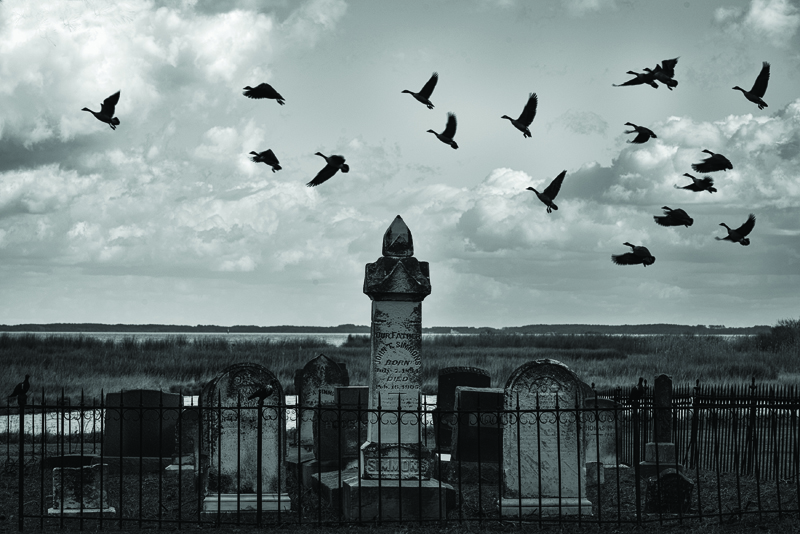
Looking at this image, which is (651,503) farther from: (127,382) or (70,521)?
(127,382)

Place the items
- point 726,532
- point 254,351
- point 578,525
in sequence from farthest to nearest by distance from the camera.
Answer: point 254,351 < point 578,525 < point 726,532

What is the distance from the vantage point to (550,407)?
923 cm

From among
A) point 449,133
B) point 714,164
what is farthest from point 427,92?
point 714,164

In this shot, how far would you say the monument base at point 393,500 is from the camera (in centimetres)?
875

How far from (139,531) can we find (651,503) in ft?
18.3

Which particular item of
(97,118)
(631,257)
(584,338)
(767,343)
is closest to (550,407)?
(631,257)

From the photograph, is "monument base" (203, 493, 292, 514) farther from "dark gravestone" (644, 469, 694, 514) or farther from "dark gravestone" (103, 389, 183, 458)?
"dark gravestone" (644, 469, 694, 514)

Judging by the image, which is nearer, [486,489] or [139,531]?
[139,531]

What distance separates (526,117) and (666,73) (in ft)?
5.68

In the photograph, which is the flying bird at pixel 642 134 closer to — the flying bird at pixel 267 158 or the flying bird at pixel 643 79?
the flying bird at pixel 643 79

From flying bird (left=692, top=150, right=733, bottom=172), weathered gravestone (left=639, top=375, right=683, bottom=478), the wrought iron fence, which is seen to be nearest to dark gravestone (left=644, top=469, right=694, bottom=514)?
the wrought iron fence

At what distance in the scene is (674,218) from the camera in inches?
359

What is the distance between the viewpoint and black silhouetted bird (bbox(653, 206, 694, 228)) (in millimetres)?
9086

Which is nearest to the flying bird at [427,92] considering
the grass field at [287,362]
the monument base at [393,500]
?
the monument base at [393,500]
